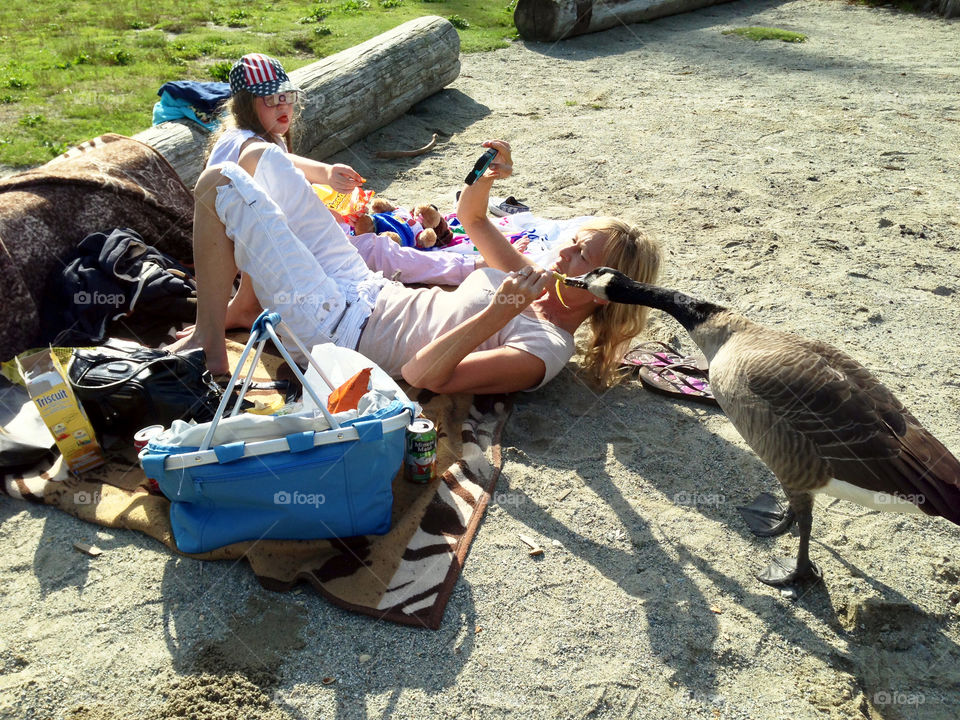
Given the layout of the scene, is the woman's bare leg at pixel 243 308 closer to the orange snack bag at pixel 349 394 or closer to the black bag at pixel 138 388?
the black bag at pixel 138 388

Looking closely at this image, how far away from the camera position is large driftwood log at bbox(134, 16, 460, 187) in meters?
5.53

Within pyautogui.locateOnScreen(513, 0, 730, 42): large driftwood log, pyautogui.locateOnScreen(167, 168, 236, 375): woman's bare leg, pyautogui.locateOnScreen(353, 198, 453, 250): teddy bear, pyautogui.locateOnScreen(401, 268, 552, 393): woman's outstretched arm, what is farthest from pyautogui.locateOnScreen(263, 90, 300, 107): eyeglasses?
pyautogui.locateOnScreen(513, 0, 730, 42): large driftwood log

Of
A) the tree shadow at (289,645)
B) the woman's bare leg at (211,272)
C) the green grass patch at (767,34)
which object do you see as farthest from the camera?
the green grass patch at (767,34)

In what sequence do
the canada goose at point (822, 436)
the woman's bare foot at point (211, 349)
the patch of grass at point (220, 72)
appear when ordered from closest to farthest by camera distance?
the canada goose at point (822, 436) → the woman's bare foot at point (211, 349) → the patch of grass at point (220, 72)

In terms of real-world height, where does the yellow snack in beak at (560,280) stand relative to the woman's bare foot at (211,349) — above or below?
above

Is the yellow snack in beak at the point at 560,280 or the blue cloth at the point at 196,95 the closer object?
the yellow snack in beak at the point at 560,280

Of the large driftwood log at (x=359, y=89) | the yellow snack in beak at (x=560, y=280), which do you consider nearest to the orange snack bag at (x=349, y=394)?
the yellow snack in beak at (x=560, y=280)

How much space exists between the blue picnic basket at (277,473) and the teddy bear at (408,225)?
237 centimetres

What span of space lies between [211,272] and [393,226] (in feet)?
5.30

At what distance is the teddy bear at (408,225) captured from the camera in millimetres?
4965

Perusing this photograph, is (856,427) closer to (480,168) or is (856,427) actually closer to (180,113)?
(480,168)

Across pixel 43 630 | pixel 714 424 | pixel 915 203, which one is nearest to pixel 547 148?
pixel 915 203

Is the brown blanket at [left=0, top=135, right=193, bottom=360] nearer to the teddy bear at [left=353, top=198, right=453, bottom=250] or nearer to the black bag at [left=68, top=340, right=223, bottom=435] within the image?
the black bag at [left=68, top=340, right=223, bottom=435]

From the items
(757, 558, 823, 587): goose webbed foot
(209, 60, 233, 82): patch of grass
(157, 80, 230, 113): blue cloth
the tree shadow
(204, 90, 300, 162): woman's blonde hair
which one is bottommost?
(757, 558, 823, 587): goose webbed foot
